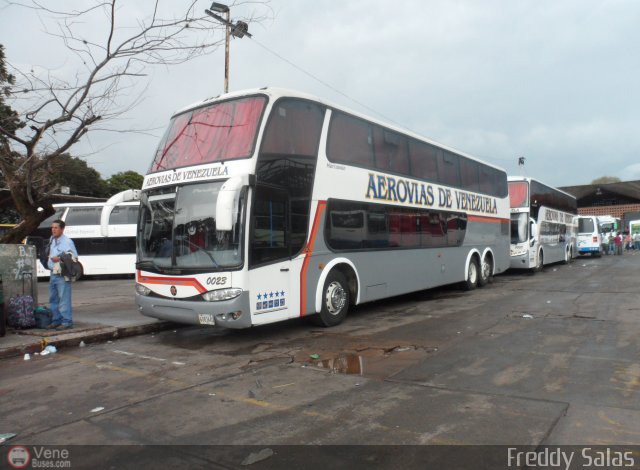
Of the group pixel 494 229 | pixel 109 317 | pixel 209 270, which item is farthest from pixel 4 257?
pixel 494 229

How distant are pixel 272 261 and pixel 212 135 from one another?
234 cm

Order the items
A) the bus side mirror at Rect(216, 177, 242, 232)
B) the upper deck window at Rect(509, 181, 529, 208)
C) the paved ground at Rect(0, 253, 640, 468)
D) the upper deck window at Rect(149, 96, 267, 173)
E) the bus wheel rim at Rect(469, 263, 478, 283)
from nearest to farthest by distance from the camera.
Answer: the paved ground at Rect(0, 253, 640, 468) → the bus side mirror at Rect(216, 177, 242, 232) → the upper deck window at Rect(149, 96, 267, 173) → the bus wheel rim at Rect(469, 263, 478, 283) → the upper deck window at Rect(509, 181, 529, 208)

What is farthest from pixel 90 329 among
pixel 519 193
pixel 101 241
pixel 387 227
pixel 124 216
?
pixel 519 193

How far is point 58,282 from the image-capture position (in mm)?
8305

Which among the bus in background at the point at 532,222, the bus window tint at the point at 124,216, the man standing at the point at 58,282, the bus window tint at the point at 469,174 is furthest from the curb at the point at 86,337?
the bus in background at the point at 532,222

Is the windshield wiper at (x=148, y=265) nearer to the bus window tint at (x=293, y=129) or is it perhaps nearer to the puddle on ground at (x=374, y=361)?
the bus window tint at (x=293, y=129)

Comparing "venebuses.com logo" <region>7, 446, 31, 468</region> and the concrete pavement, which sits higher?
the concrete pavement

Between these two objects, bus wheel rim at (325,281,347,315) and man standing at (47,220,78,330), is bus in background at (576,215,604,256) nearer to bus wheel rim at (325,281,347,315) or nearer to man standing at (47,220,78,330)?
bus wheel rim at (325,281,347,315)

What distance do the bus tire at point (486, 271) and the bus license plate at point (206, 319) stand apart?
34.8 ft

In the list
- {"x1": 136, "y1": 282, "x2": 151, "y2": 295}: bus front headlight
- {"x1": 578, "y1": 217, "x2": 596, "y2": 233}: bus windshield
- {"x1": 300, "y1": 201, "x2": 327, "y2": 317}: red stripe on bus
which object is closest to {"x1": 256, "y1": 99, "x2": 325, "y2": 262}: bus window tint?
{"x1": 300, "y1": 201, "x2": 327, "y2": 317}: red stripe on bus

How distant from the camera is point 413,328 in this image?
8633 mm

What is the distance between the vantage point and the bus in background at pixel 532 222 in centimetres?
1927

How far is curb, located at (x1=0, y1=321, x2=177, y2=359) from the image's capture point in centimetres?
723

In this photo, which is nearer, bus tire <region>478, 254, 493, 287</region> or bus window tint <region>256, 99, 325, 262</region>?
bus window tint <region>256, 99, 325, 262</region>
